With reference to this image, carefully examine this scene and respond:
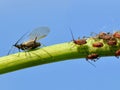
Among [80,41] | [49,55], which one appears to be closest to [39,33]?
[80,41]

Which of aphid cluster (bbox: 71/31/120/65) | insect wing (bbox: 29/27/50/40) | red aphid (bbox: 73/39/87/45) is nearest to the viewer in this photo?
aphid cluster (bbox: 71/31/120/65)

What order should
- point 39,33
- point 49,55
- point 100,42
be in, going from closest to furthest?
point 49,55, point 100,42, point 39,33

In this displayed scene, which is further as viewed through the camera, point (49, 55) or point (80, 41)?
point (80, 41)

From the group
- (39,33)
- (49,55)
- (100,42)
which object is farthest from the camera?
(39,33)

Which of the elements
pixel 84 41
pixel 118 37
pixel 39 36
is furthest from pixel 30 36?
pixel 118 37

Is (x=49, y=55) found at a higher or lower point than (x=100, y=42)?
higher

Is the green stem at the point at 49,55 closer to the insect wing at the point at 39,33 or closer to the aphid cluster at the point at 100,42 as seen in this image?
the aphid cluster at the point at 100,42

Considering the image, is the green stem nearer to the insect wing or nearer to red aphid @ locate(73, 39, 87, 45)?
red aphid @ locate(73, 39, 87, 45)

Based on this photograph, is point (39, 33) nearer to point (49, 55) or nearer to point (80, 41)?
point (80, 41)

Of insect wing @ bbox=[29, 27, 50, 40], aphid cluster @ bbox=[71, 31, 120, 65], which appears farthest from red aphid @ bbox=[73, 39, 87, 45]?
insect wing @ bbox=[29, 27, 50, 40]
